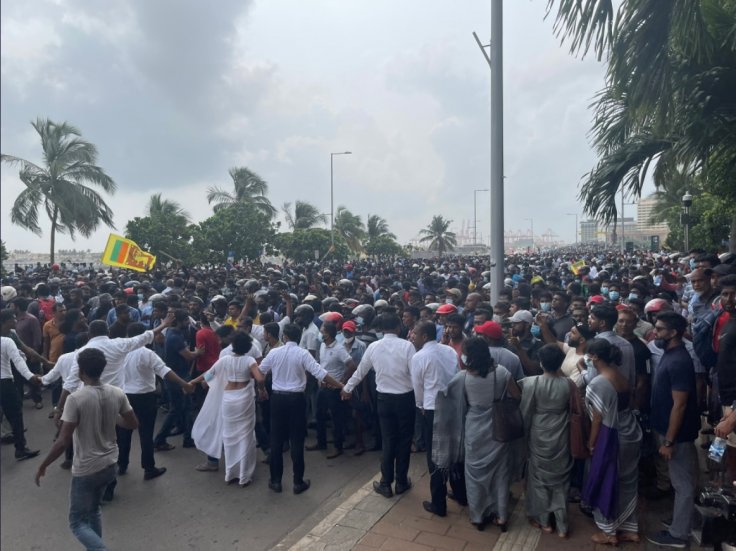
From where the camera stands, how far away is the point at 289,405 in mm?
5352

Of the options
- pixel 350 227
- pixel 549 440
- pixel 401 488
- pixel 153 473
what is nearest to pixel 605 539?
pixel 549 440

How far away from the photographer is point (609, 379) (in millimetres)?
4207

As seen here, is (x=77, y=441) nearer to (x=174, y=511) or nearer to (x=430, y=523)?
(x=174, y=511)

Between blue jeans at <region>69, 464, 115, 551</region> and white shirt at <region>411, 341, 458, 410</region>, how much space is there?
2.65m

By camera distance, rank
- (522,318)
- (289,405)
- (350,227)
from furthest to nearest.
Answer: (350,227)
(522,318)
(289,405)

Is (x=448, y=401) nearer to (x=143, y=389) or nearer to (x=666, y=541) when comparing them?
(x=666, y=541)

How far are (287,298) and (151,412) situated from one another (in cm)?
358

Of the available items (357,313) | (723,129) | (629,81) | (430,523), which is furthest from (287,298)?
(723,129)

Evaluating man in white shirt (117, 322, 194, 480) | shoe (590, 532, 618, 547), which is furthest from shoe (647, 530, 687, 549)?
man in white shirt (117, 322, 194, 480)

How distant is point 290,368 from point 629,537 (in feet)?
10.7

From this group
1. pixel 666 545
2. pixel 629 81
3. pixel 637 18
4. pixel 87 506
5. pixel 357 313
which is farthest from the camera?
pixel 357 313

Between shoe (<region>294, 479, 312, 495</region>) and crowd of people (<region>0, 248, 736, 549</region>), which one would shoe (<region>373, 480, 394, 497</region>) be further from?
shoe (<region>294, 479, 312, 495</region>)

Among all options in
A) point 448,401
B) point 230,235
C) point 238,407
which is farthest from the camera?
point 230,235

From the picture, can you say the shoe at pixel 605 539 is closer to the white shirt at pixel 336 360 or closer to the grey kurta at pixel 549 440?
the grey kurta at pixel 549 440
